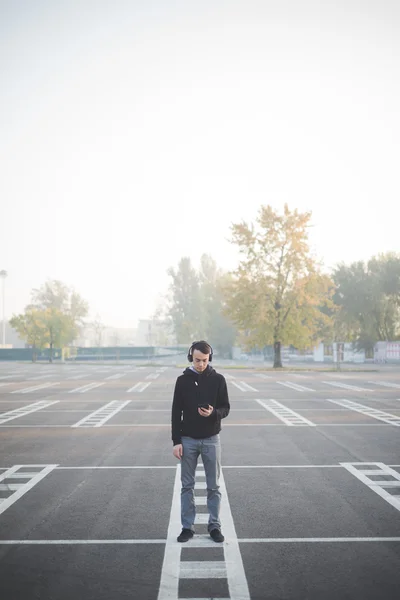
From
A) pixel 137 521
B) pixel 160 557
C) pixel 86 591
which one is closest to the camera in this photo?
pixel 86 591

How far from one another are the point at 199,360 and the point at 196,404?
1.49ft

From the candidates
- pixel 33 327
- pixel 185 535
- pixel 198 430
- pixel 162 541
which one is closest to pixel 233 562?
pixel 185 535

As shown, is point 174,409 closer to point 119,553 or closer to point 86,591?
point 119,553

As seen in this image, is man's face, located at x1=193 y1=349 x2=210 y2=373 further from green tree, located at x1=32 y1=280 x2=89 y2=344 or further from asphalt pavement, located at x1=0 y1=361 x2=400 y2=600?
green tree, located at x1=32 y1=280 x2=89 y2=344

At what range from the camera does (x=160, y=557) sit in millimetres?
5355

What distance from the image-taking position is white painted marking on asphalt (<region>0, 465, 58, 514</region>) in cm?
735

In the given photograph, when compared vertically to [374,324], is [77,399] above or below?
below

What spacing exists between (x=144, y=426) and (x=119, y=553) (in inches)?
367

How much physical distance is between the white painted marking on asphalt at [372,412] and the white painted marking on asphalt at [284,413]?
6.71 feet

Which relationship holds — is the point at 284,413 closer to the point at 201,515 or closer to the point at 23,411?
the point at 23,411

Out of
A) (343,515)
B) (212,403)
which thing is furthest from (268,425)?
(212,403)

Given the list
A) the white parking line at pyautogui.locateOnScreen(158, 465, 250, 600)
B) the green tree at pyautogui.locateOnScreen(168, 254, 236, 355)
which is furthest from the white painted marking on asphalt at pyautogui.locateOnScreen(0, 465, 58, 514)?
the green tree at pyautogui.locateOnScreen(168, 254, 236, 355)

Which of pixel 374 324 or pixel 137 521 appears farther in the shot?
pixel 374 324

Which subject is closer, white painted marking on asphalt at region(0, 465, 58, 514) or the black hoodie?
the black hoodie
